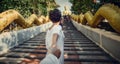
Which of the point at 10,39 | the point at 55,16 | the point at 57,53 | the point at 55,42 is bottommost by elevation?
the point at 10,39

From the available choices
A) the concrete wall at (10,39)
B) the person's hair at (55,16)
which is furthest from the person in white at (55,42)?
the concrete wall at (10,39)

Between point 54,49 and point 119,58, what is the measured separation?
4798 millimetres

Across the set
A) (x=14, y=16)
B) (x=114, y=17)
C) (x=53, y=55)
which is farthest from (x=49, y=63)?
(x=14, y=16)

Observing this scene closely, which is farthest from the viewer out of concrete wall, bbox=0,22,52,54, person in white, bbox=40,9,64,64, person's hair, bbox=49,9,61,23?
concrete wall, bbox=0,22,52,54

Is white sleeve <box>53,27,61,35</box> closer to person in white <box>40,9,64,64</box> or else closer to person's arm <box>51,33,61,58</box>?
person in white <box>40,9,64,64</box>

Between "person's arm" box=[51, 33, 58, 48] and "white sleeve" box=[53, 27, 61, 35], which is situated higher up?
"white sleeve" box=[53, 27, 61, 35]

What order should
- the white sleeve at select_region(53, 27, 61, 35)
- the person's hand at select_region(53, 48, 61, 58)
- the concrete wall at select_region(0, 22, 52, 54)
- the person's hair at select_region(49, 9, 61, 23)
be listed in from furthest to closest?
the concrete wall at select_region(0, 22, 52, 54)
the person's hair at select_region(49, 9, 61, 23)
the white sleeve at select_region(53, 27, 61, 35)
the person's hand at select_region(53, 48, 61, 58)

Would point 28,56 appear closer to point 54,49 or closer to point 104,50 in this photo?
point 104,50

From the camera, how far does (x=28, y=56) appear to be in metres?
8.76

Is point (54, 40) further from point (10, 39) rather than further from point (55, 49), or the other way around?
point (10, 39)

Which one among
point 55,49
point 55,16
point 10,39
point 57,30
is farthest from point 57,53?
point 10,39

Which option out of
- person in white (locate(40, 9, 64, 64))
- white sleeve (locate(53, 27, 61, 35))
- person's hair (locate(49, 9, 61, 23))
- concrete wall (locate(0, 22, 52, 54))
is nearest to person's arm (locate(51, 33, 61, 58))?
person in white (locate(40, 9, 64, 64))

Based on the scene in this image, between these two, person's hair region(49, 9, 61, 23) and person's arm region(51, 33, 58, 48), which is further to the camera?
person's hair region(49, 9, 61, 23)

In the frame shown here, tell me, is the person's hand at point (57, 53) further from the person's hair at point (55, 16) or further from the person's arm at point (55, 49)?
the person's hair at point (55, 16)
